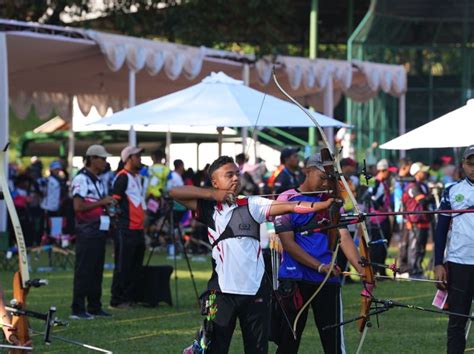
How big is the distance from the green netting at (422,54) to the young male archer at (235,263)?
25.0 m

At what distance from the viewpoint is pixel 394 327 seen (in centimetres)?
1292

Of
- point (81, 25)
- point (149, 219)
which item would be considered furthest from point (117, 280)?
point (81, 25)

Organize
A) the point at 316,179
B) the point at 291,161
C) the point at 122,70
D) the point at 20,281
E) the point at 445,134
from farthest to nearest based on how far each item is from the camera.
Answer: the point at 122,70 < the point at 291,161 < the point at 445,134 < the point at 316,179 < the point at 20,281

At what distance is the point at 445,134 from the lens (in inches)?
350

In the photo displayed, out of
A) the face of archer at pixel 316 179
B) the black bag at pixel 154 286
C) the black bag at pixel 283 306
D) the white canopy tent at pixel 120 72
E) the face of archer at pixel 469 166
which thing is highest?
the white canopy tent at pixel 120 72

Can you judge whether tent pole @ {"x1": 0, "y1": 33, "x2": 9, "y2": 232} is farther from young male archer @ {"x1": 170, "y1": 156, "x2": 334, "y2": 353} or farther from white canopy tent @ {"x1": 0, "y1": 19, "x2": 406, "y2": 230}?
young male archer @ {"x1": 170, "y1": 156, "x2": 334, "y2": 353}

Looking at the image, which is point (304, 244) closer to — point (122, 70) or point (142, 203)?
point (142, 203)

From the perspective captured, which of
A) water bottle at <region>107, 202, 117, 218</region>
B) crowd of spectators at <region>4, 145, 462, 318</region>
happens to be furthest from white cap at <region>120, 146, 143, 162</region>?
water bottle at <region>107, 202, 117, 218</region>

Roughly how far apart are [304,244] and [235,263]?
1.04 m

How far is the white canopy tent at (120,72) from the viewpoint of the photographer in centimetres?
2059

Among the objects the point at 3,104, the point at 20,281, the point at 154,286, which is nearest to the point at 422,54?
the point at 3,104

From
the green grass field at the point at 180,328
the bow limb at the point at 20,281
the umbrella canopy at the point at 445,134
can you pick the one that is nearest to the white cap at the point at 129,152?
the green grass field at the point at 180,328

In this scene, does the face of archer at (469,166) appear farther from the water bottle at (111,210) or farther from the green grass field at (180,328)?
the water bottle at (111,210)

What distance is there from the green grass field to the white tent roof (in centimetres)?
523
